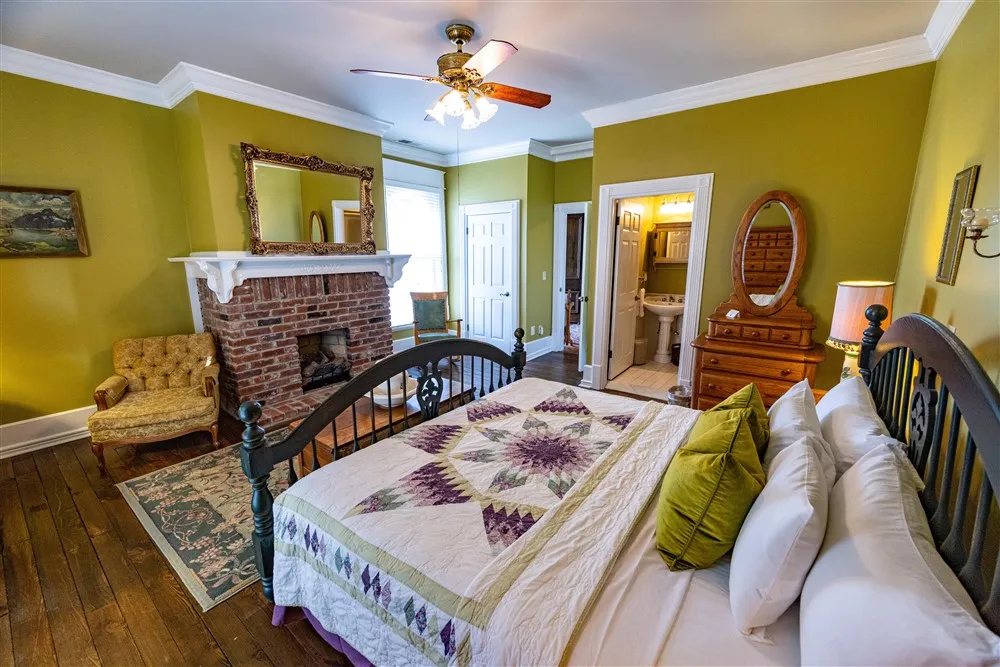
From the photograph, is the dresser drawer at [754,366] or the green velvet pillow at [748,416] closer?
the green velvet pillow at [748,416]

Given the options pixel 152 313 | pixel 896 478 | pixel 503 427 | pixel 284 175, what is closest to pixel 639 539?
pixel 896 478

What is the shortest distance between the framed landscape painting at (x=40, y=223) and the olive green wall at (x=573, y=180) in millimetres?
4755

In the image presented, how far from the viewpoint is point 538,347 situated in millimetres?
5738

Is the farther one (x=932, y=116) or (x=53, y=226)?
(x=53, y=226)

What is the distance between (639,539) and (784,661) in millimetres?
400

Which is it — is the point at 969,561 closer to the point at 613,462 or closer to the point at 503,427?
the point at 613,462

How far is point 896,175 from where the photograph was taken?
2682mm

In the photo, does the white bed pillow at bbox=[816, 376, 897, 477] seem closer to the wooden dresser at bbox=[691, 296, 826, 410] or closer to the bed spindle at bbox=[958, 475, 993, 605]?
the bed spindle at bbox=[958, 475, 993, 605]

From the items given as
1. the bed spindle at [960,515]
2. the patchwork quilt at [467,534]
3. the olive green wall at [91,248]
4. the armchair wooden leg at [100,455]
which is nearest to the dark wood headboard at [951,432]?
the bed spindle at [960,515]

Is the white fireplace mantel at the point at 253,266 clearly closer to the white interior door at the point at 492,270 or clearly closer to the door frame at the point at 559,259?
the white interior door at the point at 492,270

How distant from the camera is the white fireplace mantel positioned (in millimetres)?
3166

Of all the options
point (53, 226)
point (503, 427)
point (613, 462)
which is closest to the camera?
point (613, 462)

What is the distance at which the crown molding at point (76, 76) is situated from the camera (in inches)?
106

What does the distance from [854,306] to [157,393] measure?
4.72 m
